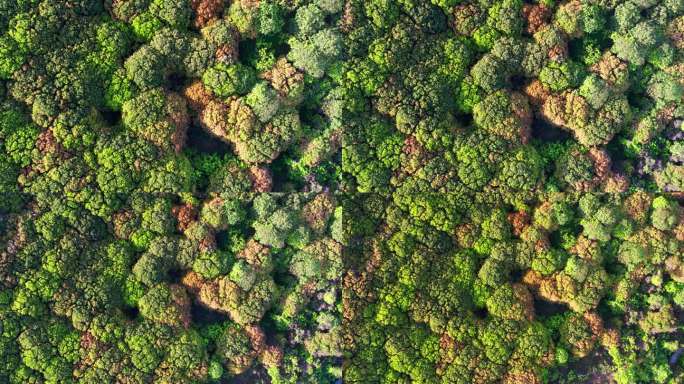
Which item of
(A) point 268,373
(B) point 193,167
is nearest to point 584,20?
(B) point 193,167

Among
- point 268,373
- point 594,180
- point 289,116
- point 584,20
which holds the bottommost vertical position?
point 268,373

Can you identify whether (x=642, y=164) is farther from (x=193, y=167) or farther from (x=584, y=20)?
(x=193, y=167)

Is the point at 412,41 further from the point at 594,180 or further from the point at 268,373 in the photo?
the point at 268,373

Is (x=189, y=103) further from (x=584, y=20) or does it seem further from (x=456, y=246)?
(x=584, y=20)

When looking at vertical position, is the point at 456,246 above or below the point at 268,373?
above

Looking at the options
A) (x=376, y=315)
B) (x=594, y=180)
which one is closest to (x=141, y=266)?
(x=376, y=315)

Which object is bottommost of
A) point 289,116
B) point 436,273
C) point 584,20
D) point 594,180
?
point 436,273

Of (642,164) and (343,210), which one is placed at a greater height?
(642,164)

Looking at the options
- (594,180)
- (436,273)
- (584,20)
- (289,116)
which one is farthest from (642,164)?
(289,116)
